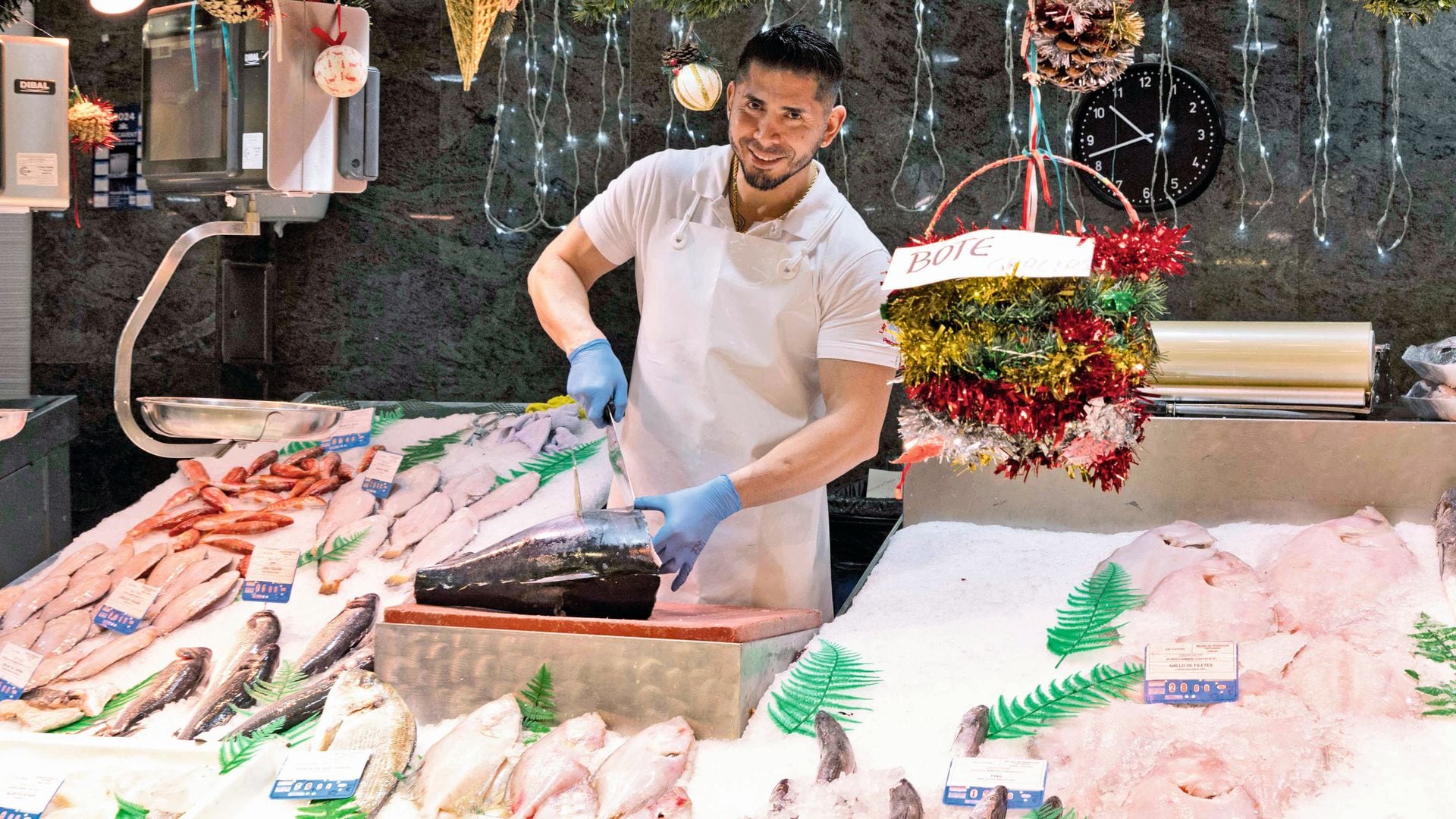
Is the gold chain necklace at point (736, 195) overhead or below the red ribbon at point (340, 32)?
below

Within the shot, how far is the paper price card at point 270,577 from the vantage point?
9.24 ft

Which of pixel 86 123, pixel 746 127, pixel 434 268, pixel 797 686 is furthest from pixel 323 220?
pixel 797 686

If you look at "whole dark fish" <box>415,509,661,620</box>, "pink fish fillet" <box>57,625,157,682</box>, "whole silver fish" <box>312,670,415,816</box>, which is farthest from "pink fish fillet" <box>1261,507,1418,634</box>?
"pink fish fillet" <box>57,625,157,682</box>

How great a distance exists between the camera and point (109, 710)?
7.83ft

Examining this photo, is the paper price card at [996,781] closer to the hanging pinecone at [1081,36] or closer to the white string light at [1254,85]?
the hanging pinecone at [1081,36]

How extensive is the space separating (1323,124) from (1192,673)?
2.74 meters

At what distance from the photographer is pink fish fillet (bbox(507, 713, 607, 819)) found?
5.76ft

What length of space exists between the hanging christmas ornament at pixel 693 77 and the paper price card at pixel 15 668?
100 inches

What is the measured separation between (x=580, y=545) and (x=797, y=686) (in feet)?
1.45

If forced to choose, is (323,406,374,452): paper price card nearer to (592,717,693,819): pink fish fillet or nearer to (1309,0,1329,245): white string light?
(592,717,693,819): pink fish fillet

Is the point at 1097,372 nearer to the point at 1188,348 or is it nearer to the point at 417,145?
the point at 1188,348

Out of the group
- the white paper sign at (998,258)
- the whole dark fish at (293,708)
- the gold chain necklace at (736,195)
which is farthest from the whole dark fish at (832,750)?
the gold chain necklace at (736,195)

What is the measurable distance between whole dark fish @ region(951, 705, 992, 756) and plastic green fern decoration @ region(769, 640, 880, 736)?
18cm

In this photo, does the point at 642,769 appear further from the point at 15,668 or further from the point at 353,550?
the point at 15,668
